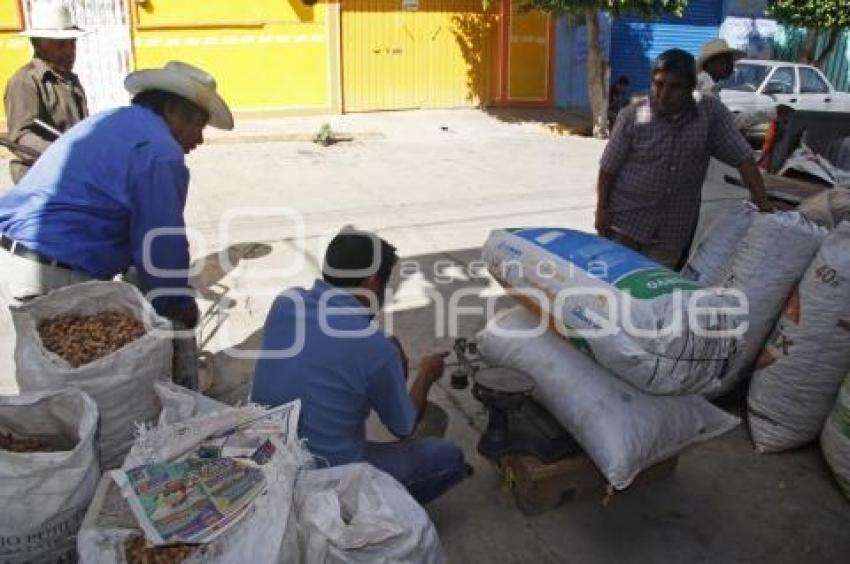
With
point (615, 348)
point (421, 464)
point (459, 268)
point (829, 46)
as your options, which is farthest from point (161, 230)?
point (829, 46)

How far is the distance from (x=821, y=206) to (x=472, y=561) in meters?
2.43

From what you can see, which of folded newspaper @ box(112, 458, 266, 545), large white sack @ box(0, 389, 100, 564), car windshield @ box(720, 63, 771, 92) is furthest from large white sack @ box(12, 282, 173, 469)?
car windshield @ box(720, 63, 771, 92)

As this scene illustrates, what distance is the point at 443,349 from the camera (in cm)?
448

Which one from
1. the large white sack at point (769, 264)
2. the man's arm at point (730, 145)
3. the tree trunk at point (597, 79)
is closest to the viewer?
the large white sack at point (769, 264)

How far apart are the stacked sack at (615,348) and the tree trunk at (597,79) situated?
9821 millimetres

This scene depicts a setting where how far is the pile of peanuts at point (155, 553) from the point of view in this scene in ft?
5.72

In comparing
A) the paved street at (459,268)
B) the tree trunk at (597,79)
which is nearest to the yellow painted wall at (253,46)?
the paved street at (459,268)

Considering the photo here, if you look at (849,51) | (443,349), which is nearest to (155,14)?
(443,349)

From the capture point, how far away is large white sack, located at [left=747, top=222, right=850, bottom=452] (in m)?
3.13

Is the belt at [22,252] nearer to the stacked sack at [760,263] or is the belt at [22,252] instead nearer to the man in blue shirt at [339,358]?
the man in blue shirt at [339,358]

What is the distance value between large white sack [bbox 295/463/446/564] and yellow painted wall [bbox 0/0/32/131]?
38.3ft

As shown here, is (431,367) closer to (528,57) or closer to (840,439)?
(840,439)

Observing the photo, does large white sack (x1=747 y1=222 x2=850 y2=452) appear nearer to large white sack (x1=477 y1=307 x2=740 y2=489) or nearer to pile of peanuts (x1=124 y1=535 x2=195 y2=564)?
large white sack (x1=477 y1=307 x2=740 y2=489)

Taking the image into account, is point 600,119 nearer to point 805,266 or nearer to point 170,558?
point 805,266
